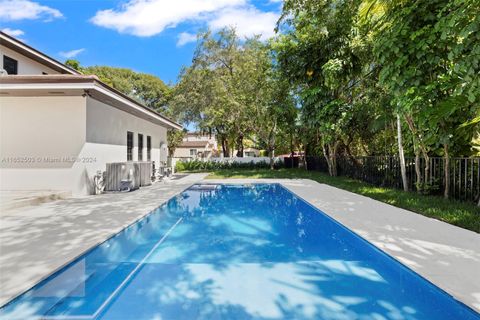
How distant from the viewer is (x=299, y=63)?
42.0ft

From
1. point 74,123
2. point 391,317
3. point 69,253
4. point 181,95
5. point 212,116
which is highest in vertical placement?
point 181,95

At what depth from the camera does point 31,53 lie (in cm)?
1234

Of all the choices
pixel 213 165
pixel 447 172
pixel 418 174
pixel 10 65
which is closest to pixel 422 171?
pixel 418 174

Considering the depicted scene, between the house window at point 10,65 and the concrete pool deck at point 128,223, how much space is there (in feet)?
24.4

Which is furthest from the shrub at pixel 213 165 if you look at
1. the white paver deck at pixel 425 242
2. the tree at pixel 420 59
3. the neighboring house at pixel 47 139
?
the tree at pixel 420 59

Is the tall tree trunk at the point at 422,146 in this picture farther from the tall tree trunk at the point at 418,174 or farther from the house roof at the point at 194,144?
the house roof at the point at 194,144

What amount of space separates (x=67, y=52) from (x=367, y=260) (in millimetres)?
29418

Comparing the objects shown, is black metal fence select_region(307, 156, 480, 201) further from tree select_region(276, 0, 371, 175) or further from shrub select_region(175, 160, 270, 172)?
shrub select_region(175, 160, 270, 172)

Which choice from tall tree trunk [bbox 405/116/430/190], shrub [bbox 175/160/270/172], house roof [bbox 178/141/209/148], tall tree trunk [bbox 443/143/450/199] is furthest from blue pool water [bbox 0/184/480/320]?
house roof [bbox 178/141/209/148]

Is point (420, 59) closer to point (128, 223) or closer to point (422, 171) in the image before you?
point (422, 171)

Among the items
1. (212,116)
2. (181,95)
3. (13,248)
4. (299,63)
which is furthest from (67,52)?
(13,248)

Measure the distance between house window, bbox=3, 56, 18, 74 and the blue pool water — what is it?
10485 millimetres

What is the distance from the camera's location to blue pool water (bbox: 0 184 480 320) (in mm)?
3051

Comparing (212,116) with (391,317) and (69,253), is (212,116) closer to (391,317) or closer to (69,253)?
(69,253)
